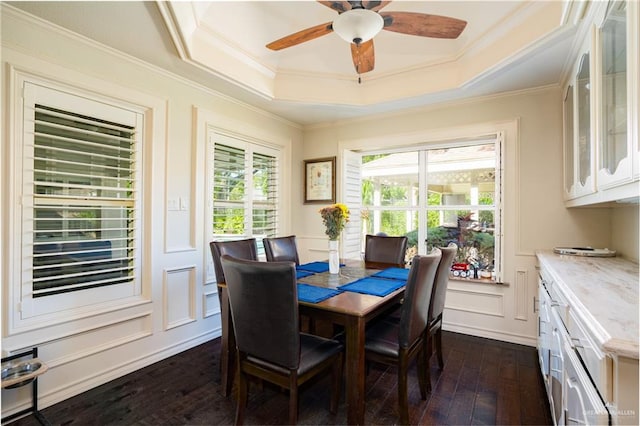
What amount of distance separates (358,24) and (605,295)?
1.90 metres

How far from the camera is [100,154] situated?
2330mm

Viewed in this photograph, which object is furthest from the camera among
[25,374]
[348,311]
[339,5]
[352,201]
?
[352,201]

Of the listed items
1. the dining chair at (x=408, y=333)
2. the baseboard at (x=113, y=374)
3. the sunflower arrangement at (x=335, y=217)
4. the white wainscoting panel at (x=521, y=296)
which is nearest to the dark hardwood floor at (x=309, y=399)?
the baseboard at (x=113, y=374)

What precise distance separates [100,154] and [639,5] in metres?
3.10

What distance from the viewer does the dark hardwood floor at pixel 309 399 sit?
74.3 inches

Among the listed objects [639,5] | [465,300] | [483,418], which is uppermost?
[639,5]

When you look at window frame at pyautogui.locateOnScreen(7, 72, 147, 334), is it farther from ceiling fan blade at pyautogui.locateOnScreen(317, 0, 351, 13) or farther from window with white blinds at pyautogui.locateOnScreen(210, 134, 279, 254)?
ceiling fan blade at pyautogui.locateOnScreen(317, 0, 351, 13)

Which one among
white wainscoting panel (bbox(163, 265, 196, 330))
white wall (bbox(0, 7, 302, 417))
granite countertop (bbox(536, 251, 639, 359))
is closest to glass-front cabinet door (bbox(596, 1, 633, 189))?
granite countertop (bbox(536, 251, 639, 359))

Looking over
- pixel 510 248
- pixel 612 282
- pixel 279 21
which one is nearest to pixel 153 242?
pixel 279 21

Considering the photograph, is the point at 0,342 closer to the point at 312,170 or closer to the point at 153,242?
the point at 153,242

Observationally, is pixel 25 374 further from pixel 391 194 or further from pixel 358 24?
pixel 391 194

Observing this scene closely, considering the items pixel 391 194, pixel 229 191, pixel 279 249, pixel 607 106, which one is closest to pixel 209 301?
pixel 279 249

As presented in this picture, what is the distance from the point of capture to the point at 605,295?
4.04 feet

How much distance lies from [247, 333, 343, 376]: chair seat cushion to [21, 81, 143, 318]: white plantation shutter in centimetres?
141
